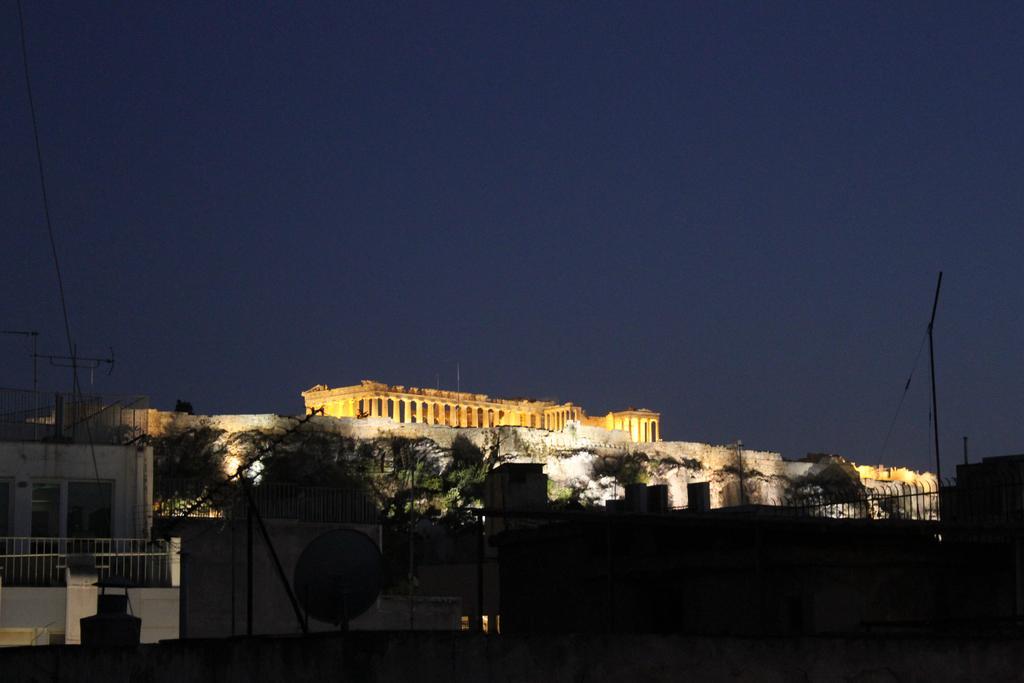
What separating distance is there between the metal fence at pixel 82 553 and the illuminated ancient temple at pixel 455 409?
327ft

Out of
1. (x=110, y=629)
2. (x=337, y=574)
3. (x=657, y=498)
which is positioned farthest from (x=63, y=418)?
(x=337, y=574)

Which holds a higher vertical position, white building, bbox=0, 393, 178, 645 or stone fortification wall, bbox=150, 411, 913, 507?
stone fortification wall, bbox=150, 411, 913, 507

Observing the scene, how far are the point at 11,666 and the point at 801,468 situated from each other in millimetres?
115351

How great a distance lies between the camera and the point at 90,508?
2330 cm

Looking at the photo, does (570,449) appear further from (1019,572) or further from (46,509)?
(1019,572)

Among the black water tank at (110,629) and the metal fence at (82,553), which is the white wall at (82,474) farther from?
the black water tank at (110,629)

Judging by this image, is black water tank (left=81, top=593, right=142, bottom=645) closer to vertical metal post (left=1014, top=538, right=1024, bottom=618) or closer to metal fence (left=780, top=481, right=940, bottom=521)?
metal fence (left=780, top=481, right=940, bottom=521)

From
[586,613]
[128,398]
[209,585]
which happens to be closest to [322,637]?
[586,613]

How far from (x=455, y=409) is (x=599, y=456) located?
3186cm

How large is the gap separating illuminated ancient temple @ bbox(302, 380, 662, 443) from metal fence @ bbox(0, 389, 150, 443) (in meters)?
96.4

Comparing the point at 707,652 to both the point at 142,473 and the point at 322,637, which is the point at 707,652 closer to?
the point at 322,637

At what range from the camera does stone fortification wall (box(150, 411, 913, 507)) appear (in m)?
102

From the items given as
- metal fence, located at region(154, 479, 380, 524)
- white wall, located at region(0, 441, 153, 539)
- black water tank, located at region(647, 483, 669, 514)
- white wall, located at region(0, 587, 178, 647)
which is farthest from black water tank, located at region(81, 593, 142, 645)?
metal fence, located at region(154, 479, 380, 524)

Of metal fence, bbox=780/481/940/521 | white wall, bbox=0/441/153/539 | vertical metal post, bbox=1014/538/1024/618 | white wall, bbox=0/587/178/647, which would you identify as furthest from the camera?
white wall, bbox=0/441/153/539
